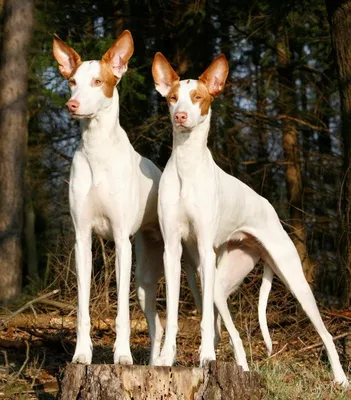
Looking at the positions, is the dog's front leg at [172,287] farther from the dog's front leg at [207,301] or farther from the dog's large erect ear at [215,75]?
the dog's large erect ear at [215,75]

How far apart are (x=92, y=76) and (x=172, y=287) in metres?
1.67

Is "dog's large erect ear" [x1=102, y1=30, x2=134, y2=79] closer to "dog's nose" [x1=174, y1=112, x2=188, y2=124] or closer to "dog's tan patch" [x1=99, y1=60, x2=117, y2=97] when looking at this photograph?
"dog's tan patch" [x1=99, y1=60, x2=117, y2=97]

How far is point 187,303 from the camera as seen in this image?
9.76m

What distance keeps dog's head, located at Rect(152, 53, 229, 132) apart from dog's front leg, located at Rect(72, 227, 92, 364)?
1089 mm

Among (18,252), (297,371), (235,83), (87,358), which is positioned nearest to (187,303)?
(297,371)

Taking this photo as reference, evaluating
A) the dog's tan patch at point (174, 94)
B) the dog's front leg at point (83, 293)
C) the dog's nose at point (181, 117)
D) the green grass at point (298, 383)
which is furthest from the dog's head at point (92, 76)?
the green grass at point (298, 383)

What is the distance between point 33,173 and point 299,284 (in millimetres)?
9496

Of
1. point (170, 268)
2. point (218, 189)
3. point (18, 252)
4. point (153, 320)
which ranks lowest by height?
point (18, 252)

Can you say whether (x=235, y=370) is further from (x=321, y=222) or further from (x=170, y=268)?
(x=321, y=222)

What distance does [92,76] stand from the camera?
5.71m

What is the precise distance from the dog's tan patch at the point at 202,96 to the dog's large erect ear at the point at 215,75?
0.06 m

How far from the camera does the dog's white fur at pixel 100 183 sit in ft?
18.6

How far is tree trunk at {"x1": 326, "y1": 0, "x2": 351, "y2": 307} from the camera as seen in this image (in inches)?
345

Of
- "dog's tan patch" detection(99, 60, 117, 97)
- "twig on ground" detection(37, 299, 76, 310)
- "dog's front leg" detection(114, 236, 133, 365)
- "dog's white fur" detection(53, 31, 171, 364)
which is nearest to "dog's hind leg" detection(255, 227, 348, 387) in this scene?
"dog's white fur" detection(53, 31, 171, 364)
